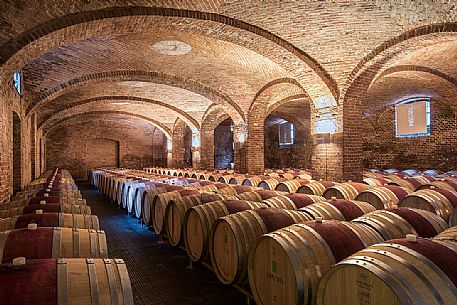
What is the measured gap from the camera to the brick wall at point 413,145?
13.5 meters

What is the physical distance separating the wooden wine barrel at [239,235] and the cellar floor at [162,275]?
1.33 ft

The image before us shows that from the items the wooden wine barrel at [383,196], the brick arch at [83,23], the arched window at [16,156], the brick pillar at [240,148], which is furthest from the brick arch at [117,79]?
the wooden wine barrel at [383,196]

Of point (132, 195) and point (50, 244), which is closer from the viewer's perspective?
point (50, 244)

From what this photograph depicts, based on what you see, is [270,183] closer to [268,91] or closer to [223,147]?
[268,91]

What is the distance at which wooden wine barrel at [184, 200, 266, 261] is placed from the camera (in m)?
4.00

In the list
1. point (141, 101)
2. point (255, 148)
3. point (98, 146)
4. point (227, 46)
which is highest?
point (227, 46)

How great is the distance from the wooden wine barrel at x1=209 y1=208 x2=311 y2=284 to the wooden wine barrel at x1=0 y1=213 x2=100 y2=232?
1.46 meters

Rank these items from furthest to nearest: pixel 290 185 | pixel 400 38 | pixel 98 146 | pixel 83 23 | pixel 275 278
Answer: pixel 98 146, pixel 290 185, pixel 400 38, pixel 83 23, pixel 275 278

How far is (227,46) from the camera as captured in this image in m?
8.29

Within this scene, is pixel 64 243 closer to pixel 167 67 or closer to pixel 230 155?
pixel 167 67

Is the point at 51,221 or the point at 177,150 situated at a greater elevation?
the point at 177,150

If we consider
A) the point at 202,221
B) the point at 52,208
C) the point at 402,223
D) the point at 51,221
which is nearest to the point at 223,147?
the point at 52,208

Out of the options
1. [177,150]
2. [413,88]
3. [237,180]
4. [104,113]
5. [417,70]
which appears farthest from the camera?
[177,150]

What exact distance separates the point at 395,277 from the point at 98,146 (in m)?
24.7
